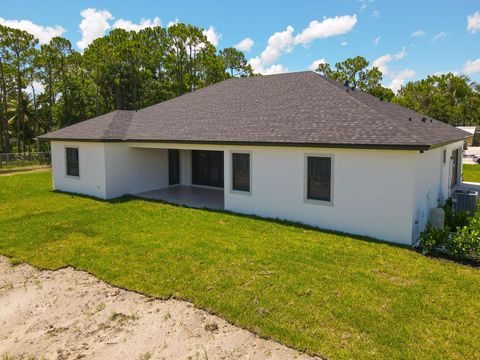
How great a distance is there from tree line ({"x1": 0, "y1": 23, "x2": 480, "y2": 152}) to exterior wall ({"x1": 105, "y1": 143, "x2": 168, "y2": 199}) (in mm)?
20244

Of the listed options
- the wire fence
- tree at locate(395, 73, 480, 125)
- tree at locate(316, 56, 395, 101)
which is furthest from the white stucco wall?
tree at locate(395, 73, 480, 125)

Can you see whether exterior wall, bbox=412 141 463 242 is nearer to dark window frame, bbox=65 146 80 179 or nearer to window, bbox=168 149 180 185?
window, bbox=168 149 180 185

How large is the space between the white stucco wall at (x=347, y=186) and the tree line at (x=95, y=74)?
22052 millimetres

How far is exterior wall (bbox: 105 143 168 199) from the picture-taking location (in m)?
14.3

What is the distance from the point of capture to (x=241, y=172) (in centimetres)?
1173

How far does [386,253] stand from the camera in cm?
784

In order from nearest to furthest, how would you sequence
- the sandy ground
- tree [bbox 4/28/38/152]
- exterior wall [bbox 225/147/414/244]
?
the sandy ground < exterior wall [bbox 225/147/414/244] < tree [bbox 4/28/38/152]

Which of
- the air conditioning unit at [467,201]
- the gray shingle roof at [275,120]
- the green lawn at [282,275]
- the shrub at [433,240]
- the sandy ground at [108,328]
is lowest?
the sandy ground at [108,328]

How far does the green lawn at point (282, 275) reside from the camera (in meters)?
4.73

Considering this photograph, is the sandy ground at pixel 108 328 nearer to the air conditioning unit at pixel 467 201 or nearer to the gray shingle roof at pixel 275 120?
the gray shingle roof at pixel 275 120

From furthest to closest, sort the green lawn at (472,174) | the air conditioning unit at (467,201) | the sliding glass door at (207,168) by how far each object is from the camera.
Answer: the green lawn at (472,174)
the sliding glass door at (207,168)
the air conditioning unit at (467,201)

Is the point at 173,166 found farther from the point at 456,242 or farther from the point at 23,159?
the point at 23,159

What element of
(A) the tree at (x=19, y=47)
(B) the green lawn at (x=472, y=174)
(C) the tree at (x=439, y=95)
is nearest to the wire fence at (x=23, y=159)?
(A) the tree at (x=19, y=47)

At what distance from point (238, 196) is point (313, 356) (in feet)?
25.1
